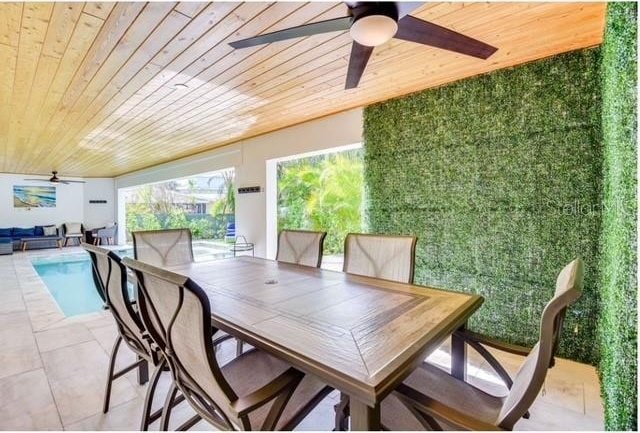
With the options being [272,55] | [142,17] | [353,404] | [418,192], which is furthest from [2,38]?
[418,192]

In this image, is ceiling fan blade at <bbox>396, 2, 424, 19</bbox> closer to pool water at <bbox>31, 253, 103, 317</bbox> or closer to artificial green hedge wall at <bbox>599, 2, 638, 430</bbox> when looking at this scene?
artificial green hedge wall at <bbox>599, 2, 638, 430</bbox>

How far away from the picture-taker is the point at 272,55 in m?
2.38

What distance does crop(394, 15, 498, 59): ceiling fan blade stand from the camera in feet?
4.86

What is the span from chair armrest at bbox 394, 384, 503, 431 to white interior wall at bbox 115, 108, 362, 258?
314 centimetres

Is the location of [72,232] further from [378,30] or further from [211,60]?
[378,30]

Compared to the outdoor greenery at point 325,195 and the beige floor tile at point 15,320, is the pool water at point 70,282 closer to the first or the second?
the beige floor tile at point 15,320

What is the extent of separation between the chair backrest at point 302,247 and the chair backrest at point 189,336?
153cm

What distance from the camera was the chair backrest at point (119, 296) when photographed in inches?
63.8

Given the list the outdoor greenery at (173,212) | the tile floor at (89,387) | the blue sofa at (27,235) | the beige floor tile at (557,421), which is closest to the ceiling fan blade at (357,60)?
the tile floor at (89,387)

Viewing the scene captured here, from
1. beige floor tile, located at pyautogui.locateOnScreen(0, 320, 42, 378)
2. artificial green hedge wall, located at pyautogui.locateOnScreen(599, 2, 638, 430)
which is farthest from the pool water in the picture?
artificial green hedge wall, located at pyautogui.locateOnScreen(599, 2, 638, 430)

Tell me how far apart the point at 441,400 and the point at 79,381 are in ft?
7.99

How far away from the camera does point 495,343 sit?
1.43 metres

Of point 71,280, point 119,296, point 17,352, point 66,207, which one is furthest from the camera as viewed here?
point 66,207

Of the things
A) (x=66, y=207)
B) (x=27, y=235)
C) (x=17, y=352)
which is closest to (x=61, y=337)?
(x=17, y=352)
